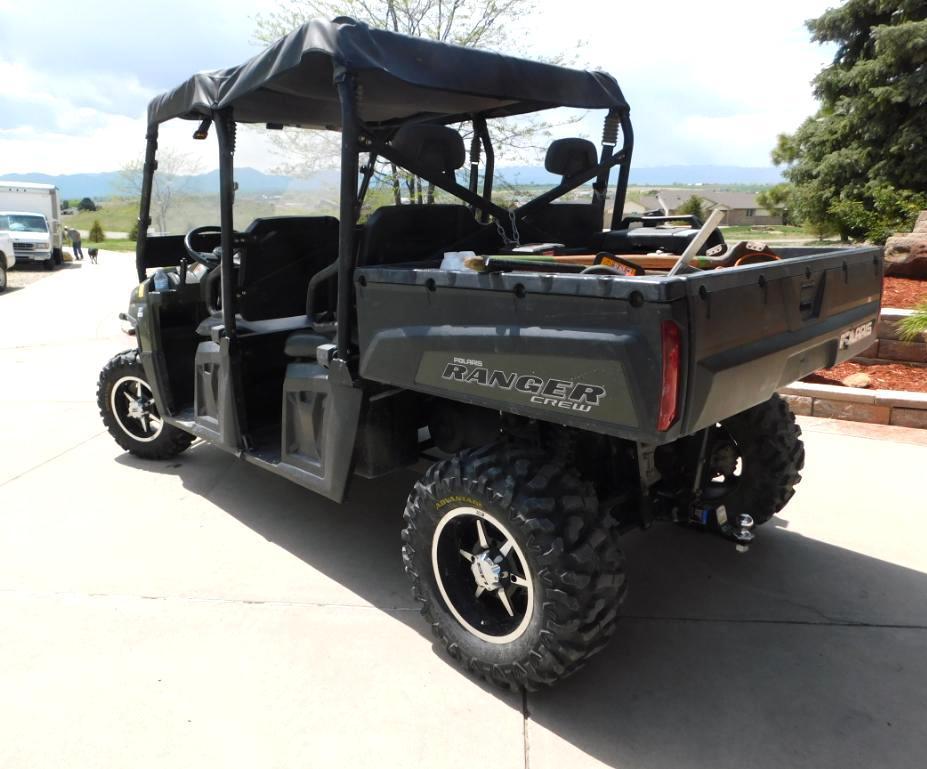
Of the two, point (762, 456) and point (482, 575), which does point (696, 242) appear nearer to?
point (482, 575)

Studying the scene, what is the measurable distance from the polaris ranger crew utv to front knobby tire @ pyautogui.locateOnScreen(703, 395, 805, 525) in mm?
11

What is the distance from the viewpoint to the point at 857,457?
503 centimetres

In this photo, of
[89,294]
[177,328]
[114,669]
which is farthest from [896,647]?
[89,294]

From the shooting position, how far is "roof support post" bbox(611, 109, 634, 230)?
12.9ft

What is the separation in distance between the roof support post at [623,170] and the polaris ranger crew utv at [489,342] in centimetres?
1

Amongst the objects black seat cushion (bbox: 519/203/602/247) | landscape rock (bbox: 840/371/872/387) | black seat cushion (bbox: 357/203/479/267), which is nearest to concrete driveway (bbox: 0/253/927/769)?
landscape rock (bbox: 840/371/872/387)

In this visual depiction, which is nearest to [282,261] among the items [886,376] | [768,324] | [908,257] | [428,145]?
[428,145]

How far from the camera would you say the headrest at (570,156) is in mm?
3820

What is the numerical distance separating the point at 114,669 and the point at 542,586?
166cm

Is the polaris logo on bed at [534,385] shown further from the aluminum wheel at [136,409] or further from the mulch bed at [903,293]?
the mulch bed at [903,293]

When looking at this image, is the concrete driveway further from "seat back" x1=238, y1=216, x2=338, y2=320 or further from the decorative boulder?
the decorative boulder

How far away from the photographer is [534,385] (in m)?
2.42

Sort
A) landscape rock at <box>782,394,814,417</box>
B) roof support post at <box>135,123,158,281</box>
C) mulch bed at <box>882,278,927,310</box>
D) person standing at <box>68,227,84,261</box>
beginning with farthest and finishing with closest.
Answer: person standing at <box>68,227,84,261</box> → mulch bed at <box>882,278,927,310</box> → landscape rock at <box>782,394,814,417</box> → roof support post at <box>135,123,158,281</box>

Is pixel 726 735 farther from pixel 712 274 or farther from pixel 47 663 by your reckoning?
pixel 47 663
